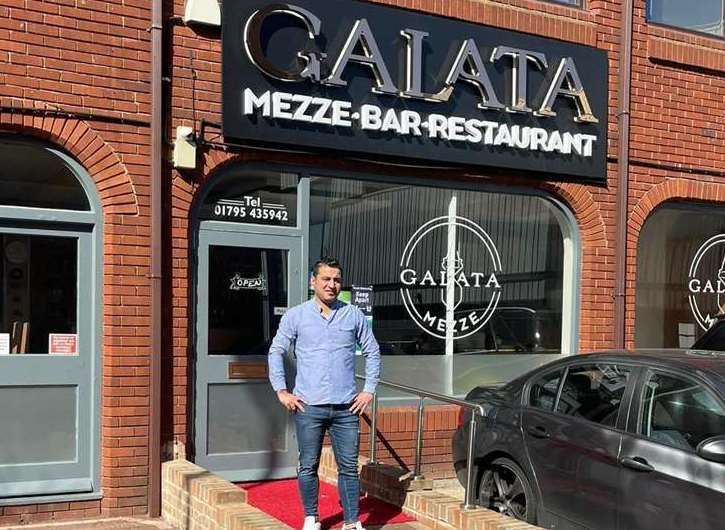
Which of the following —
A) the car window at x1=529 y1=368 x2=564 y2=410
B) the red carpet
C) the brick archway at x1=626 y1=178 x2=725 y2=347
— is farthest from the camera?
the brick archway at x1=626 y1=178 x2=725 y2=347

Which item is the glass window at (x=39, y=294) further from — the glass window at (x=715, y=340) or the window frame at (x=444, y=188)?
the glass window at (x=715, y=340)

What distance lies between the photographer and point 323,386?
517 cm

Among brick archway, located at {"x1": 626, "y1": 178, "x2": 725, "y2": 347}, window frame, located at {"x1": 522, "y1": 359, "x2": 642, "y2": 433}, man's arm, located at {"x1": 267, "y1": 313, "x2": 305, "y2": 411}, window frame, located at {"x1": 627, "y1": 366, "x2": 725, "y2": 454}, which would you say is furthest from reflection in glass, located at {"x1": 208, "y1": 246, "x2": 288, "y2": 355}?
brick archway, located at {"x1": 626, "y1": 178, "x2": 725, "y2": 347}

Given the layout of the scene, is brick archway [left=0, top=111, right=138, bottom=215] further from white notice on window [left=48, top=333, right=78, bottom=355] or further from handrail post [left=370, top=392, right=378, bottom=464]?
handrail post [left=370, top=392, right=378, bottom=464]

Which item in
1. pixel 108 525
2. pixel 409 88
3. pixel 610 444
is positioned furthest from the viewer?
pixel 409 88

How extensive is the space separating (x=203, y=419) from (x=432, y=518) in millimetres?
2168

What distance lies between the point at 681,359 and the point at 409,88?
11.7 feet

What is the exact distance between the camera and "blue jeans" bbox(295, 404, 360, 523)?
520 cm

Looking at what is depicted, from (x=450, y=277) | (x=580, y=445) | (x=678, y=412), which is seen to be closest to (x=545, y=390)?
(x=580, y=445)

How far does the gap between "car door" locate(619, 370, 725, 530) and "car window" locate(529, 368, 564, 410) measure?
76 centimetres

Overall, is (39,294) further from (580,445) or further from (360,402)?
(580,445)

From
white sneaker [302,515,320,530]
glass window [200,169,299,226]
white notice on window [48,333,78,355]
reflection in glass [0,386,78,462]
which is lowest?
white sneaker [302,515,320,530]

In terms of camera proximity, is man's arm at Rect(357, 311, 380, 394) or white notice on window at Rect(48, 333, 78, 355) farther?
white notice on window at Rect(48, 333, 78, 355)

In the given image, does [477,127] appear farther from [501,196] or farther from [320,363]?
[320,363]
